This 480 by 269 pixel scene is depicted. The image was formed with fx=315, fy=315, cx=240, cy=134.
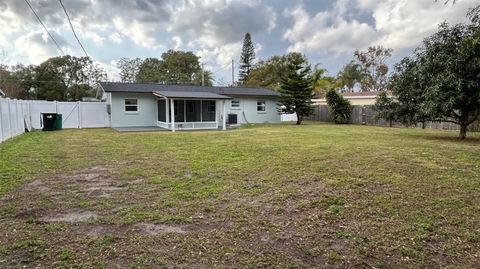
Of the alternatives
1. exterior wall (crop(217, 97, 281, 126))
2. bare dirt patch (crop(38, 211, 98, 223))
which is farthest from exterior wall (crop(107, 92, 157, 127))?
bare dirt patch (crop(38, 211, 98, 223))

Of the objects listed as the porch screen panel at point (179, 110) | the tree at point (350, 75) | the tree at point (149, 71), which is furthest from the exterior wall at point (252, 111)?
the tree at point (350, 75)

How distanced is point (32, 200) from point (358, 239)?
174 inches

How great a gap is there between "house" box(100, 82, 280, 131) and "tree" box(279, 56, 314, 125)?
9.05ft

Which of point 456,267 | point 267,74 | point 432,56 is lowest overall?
point 456,267

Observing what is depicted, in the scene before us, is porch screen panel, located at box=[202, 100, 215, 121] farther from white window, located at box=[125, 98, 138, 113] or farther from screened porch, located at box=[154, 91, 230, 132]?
white window, located at box=[125, 98, 138, 113]

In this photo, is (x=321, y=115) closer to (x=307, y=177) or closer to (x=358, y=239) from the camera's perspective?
(x=307, y=177)

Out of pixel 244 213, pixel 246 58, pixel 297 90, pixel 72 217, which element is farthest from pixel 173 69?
pixel 244 213

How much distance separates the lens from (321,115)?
26.2 metres

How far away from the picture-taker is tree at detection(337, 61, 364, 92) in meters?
43.9

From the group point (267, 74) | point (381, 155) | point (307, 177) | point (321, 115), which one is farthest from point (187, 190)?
point (267, 74)

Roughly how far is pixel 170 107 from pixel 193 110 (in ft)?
6.30

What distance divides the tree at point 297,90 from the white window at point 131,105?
32.2ft

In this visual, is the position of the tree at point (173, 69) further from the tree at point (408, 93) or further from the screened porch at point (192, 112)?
the tree at point (408, 93)

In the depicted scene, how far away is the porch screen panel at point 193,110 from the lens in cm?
2095
